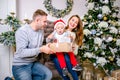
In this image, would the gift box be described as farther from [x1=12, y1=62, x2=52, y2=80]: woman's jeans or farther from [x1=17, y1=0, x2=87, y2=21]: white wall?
[x1=17, y1=0, x2=87, y2=21]: white wall

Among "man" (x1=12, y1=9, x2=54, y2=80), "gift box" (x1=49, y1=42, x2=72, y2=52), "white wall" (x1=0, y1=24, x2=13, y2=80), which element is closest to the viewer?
"man" (x1=12, y1=9, x2=54, y2=80)

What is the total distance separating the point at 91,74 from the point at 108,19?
3.68ft

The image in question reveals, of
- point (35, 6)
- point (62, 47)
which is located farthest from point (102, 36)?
point (35, 6)

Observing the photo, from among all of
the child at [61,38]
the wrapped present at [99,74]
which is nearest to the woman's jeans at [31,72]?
the child at [61,38]

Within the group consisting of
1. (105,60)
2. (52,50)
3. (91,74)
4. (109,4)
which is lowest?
(91,74)

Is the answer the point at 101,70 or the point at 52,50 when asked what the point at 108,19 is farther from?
the point at 52,50

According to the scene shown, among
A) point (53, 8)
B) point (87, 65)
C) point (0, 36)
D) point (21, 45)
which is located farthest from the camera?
point (53, 8)

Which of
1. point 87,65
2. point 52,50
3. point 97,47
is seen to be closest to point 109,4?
point 97,47

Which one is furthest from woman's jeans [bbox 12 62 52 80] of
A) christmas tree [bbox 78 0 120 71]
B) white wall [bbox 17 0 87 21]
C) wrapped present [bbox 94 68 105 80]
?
white wall [bbox 17 0 87 21]

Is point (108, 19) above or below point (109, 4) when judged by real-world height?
below

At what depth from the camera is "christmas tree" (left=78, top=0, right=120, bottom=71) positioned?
13.4ft

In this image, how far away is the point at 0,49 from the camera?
418 cm

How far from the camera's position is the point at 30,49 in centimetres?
268

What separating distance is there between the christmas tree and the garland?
2.72 ft
